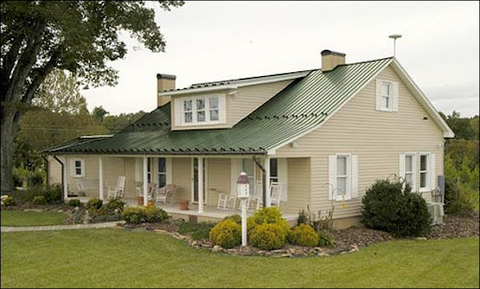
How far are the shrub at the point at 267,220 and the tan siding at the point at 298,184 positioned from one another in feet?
7.58

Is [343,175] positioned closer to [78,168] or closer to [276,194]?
[276,194]

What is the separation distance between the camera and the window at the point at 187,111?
63.9 ft

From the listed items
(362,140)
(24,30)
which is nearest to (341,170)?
(362,140)

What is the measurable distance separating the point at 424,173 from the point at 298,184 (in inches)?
255

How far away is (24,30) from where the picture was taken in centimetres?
1761

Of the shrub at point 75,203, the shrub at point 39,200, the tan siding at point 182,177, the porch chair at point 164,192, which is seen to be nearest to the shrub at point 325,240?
the tan siding at point 182,177

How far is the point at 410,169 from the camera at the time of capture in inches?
756

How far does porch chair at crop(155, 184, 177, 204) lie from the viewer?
19.0 m

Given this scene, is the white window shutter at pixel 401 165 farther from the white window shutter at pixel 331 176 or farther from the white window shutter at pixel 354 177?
the white window shutter at pixel 331 176


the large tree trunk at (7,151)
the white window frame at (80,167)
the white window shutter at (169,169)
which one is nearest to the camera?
the white window shutter at (169,169)

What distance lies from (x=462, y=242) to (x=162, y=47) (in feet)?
38.6

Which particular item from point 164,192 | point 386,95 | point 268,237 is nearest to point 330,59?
point 386,95

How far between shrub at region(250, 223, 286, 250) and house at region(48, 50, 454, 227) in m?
1.90

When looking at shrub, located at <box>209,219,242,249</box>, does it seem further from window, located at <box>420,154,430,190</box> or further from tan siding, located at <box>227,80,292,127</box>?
window, located at <box>420,154,430,190</box>
